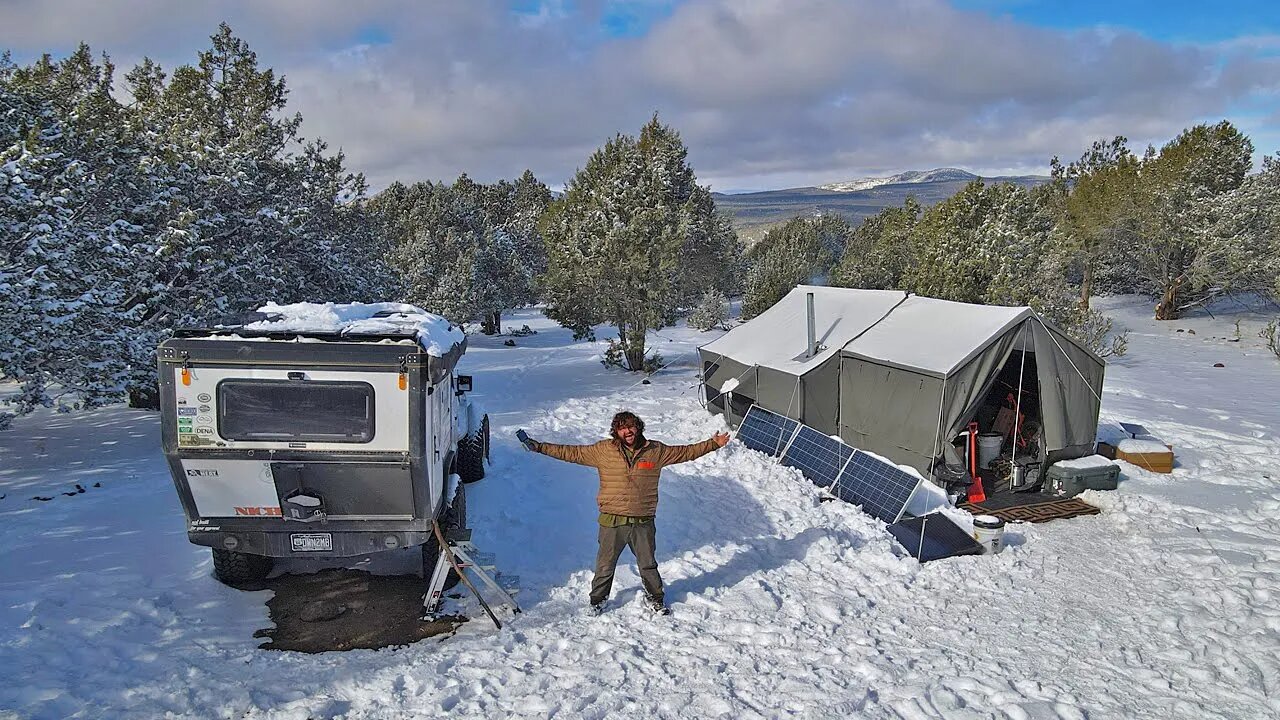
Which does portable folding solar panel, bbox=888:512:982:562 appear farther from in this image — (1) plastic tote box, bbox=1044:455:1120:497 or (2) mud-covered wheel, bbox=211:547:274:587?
(2) mud-covered wheel, bbox=211:547:274:587

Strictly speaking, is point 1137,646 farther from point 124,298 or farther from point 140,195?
point 140,195

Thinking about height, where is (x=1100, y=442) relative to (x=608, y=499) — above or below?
below

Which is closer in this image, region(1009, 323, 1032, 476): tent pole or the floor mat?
the floor mat

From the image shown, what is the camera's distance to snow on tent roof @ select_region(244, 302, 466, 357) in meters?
6.32

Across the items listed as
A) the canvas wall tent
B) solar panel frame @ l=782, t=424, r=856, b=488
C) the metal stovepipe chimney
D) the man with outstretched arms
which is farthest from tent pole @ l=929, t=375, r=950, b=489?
the man with outstretched arms

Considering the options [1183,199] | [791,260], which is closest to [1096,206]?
[1183,199]

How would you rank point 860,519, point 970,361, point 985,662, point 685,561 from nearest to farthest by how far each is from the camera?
point 985,662
point 685,561
point 860,519
point 970,361

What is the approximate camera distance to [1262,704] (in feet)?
17.7

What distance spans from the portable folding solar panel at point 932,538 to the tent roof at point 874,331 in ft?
7.53

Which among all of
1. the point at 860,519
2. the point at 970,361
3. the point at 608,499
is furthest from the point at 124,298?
the point at 970,361

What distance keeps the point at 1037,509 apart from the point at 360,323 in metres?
9.46

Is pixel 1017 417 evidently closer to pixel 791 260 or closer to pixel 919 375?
pixel 919 375

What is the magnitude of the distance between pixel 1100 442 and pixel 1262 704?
25.6ft

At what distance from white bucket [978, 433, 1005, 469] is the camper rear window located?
961 cm
